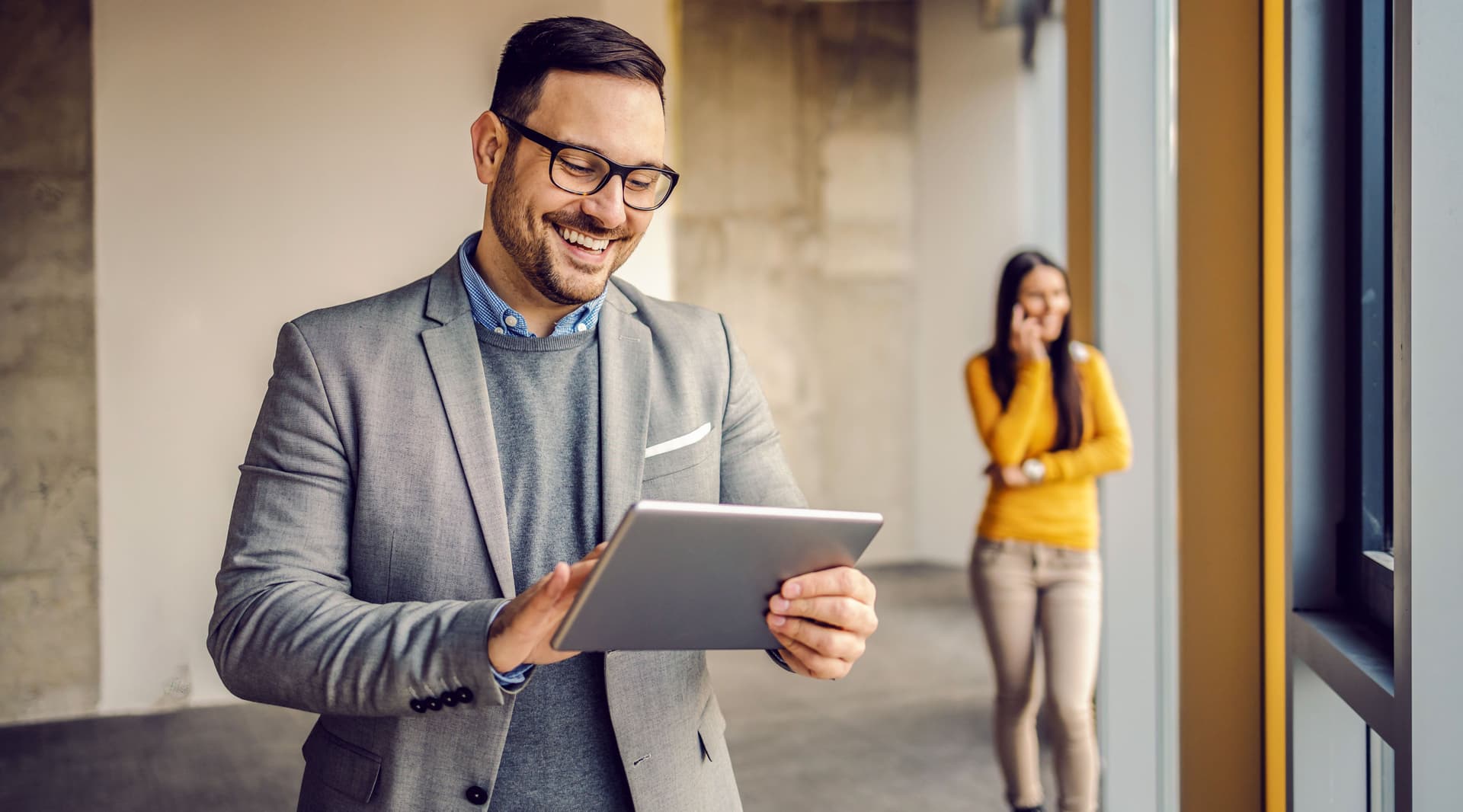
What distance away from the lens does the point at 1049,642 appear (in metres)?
3.15

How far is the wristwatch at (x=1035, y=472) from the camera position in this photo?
3238 millimetres

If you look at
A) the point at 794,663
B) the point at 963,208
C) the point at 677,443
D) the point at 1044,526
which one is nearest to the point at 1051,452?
the point at 1044,526

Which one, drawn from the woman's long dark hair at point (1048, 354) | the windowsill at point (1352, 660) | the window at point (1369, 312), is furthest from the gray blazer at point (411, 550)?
the woman's long dark hair at point (1048, 354)

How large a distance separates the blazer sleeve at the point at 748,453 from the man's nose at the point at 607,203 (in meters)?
0.28

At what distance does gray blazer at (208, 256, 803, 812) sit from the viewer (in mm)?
1203

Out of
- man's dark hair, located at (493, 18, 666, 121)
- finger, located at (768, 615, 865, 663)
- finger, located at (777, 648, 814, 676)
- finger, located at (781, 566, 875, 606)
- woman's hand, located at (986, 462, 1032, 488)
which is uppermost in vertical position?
man's dark hair, located at (493, 18, 666, 121)

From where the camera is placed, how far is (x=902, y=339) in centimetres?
833

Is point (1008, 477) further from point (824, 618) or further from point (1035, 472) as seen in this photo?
point (824, 618)

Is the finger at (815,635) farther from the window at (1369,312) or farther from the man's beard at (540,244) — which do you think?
the window at (1369,312)

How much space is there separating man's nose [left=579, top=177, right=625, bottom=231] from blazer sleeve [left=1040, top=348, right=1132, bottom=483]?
2.13 m

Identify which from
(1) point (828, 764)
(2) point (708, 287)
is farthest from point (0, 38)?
(2) point (708, 287)

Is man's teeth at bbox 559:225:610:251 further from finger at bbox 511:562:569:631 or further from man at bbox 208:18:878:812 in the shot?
finger at bbox 511:562:569:631

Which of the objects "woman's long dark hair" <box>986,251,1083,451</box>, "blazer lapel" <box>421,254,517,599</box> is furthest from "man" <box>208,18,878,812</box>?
"woman's long dark hair" <box>986,251,1083,451</box>

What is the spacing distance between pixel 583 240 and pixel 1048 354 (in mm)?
2293
